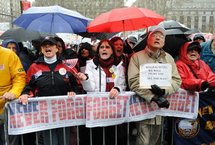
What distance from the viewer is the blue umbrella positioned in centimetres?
473

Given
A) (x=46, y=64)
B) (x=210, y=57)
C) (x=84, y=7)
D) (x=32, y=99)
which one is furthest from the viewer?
(x=84, y=7)

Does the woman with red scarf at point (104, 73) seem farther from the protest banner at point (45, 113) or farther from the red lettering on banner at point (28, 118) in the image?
the red lettering on banner at point (28, 118)

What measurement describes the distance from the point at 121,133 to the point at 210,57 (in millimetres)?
2058

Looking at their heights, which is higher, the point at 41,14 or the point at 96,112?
the point at 41,14

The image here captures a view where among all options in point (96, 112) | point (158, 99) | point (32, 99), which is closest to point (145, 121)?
point (158, 99)

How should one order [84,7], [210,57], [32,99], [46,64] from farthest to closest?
[84,7] → [210,57] → [46,64] → [32,99]

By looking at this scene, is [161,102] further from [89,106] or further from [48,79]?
[48,79]

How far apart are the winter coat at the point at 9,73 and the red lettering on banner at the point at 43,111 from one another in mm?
417

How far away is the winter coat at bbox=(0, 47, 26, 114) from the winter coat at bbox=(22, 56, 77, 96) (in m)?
0.13

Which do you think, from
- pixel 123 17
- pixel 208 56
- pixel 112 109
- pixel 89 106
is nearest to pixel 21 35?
pixel 123 17

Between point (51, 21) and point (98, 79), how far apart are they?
169 centimetres

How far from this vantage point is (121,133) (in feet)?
13.1

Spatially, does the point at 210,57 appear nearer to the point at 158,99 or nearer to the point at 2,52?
the point at 158,99

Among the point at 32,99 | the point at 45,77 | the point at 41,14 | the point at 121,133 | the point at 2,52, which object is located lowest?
the point at 121,133
